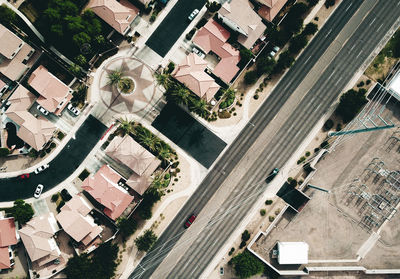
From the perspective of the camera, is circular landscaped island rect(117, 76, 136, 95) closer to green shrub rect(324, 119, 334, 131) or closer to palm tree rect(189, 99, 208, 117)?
palm tree rect(189, 99, 208, 117)

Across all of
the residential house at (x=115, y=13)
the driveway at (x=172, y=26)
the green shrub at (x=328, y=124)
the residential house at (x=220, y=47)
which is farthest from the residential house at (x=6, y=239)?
the green shrub at (x=328, y=124)

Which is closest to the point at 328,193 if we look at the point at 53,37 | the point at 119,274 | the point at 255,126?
the point at 255,126

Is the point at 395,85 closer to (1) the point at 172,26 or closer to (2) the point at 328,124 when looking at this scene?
(2) the point at 328,124

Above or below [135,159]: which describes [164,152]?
above

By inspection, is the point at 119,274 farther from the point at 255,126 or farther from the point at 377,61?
the point at 377,61

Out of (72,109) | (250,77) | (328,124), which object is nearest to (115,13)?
(72,109)

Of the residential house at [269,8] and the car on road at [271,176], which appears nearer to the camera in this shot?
the residential house at [269,8]

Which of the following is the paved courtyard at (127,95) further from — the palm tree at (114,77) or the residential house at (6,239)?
the residential house at (6,239)
